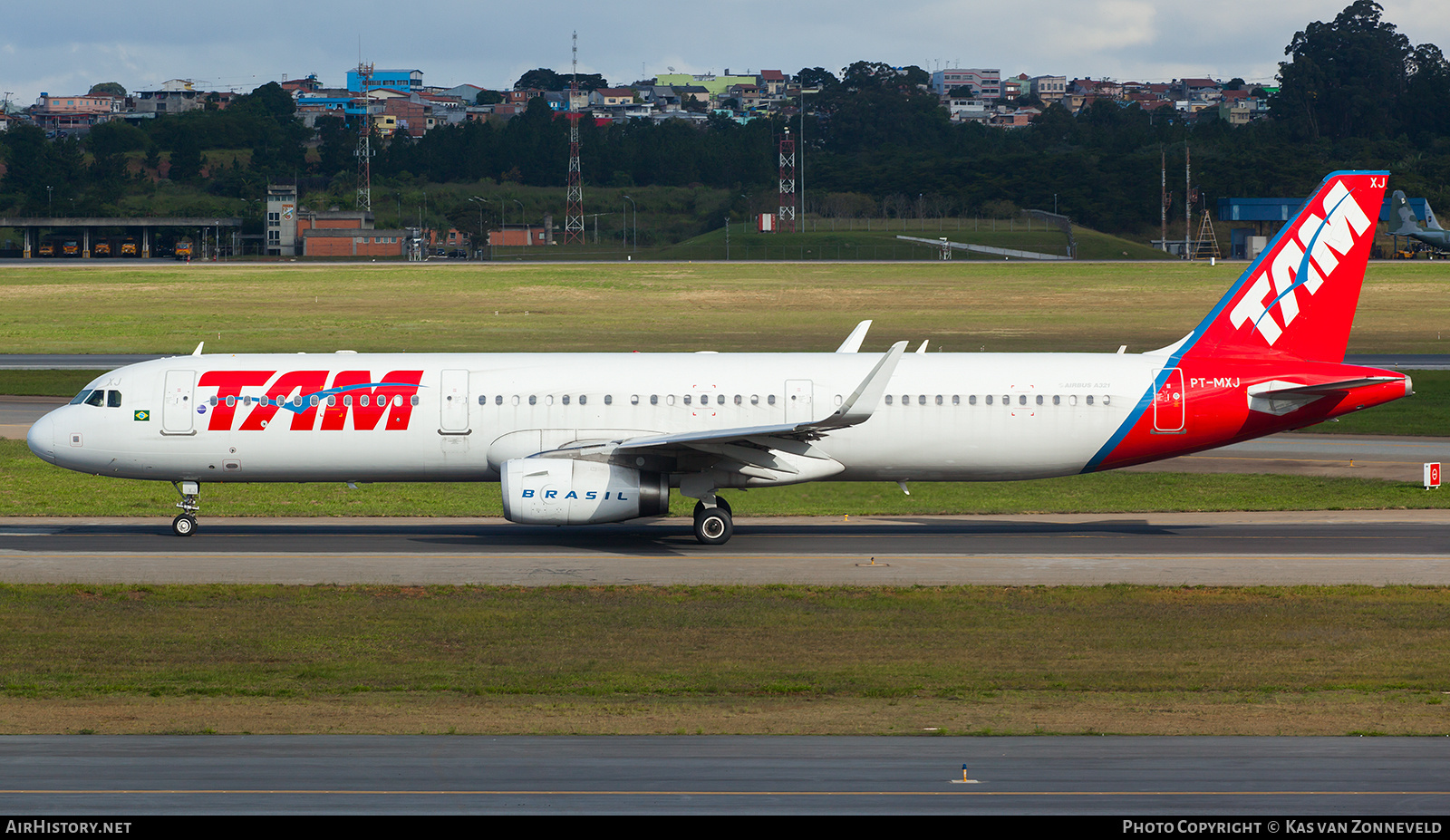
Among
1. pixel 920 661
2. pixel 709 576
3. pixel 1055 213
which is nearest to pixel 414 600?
pixel 709 576

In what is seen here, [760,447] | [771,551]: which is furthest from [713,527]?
[760,447]

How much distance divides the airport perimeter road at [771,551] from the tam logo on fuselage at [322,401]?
2.60 metres

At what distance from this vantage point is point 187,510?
1243 inches

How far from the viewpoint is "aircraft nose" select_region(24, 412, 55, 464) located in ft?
100

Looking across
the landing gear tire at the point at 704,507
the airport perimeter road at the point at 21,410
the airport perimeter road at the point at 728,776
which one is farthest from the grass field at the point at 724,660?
the airport perimeter road at the point at 21,410

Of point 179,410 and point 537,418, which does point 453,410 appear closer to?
point 537,418

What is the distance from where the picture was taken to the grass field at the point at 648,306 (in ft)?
273

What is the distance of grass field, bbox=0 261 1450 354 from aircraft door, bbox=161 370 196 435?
4665 cm

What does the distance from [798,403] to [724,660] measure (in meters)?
11.1

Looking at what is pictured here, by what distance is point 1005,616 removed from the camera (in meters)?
23.4

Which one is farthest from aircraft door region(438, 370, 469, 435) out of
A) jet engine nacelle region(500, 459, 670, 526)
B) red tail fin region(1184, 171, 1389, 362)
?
red tail fin region(1184, 171, 1389, 362)

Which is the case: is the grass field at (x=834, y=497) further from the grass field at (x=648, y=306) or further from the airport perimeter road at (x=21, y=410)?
the grass field at (x=648, y=306)

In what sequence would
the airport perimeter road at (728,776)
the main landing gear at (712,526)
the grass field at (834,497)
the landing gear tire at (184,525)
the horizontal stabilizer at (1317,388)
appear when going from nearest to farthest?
the airport perimeter road at (728,776), the horizontal stabilizer at (1317,388), the main landing gear at (712,526), the landing gear tire at (184,525), the grass field at (834,497)
